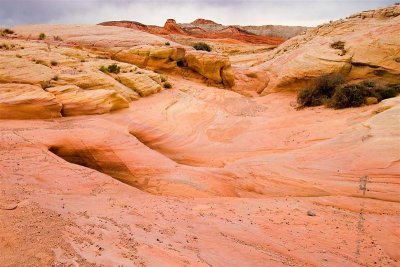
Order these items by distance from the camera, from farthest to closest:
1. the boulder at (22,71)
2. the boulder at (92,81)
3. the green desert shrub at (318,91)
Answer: the green desert shrub at (318,91), the boulder at (92,81), the boulder at (22,71)

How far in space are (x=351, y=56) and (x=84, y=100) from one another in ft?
38.9

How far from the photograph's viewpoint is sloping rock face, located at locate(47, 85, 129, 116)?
11.1 m

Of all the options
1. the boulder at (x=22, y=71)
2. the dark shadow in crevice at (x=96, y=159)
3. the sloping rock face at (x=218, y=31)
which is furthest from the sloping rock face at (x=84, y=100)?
the sloping rock face at (x=218, y=31)

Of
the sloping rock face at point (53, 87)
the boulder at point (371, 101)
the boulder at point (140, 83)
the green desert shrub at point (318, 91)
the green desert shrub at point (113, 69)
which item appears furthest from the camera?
the green desert shrub at point (113, 69)

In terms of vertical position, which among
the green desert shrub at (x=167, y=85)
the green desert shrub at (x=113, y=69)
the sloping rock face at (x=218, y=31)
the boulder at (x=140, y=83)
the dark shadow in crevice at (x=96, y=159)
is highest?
the sloping rock face at (x=218, y=31)

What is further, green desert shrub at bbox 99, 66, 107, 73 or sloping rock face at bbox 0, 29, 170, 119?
green desert shrub at bbox 99, 66, 107, 73

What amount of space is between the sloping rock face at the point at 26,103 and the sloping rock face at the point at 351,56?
36.4ft

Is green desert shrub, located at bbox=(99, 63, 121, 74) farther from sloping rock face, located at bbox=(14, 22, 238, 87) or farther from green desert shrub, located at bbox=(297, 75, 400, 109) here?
green desert shrub, located at bbox=(297, 75, 400, 109)

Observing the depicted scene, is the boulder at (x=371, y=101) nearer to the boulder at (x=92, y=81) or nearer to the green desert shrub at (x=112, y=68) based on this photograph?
the boulder at (x=92, y=81)

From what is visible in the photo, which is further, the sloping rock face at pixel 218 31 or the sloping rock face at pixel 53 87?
the sloping rock face at pixel 218 31

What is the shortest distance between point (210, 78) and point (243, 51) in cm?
1774

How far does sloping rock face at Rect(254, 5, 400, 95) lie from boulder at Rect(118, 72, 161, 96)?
6386 mm

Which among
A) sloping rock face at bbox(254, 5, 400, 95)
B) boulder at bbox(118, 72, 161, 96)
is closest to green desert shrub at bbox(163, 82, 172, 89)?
boulder at bbox(118, 72, 161, 96)

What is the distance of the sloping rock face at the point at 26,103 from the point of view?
9.95 meters
